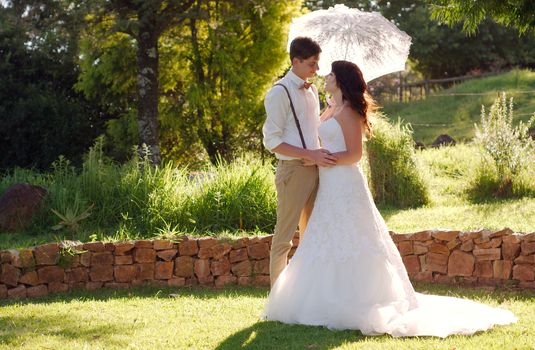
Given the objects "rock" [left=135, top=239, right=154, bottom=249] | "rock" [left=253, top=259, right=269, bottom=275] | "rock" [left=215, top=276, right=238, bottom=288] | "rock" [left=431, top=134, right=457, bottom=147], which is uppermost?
"rock" [left=431, top=134, right=457, bottom=147]

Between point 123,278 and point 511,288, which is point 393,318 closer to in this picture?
point 511,288

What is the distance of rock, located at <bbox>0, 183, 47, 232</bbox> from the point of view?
8.30m

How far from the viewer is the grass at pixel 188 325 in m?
5.01

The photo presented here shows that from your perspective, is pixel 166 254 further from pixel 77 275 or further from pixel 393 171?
pixel 393 171

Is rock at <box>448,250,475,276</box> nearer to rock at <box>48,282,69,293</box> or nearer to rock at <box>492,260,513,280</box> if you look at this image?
rock at <box>492,260,513,280</box>

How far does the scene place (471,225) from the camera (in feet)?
27.2

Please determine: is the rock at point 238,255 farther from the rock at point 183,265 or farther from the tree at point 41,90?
the tree at point 41,90

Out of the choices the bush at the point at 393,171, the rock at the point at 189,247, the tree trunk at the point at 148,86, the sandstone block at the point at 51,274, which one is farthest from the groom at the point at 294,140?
the tree trunk at the point at 148,86

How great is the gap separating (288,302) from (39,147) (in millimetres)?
8340

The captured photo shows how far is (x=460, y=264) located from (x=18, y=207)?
15.3 feet

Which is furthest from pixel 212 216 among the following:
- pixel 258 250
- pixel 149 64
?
pixel 149 64

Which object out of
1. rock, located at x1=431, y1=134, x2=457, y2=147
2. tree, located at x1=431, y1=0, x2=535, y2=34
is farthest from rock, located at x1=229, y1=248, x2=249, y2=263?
rock, located at x1=431, y1=134, x2=457, y2=147

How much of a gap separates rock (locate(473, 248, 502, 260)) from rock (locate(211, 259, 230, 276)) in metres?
2.36

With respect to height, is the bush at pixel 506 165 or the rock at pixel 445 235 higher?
the bush at pixel 506 165
